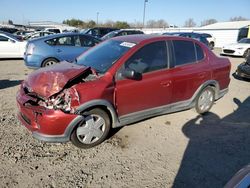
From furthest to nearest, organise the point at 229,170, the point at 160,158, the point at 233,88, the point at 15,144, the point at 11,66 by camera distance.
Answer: the point at 11,66 → the point at 233,88 → the point at 15,144 → the point at 160,158 → the point at 229,170

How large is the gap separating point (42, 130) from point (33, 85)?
0.73 metres

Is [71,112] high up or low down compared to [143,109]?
up

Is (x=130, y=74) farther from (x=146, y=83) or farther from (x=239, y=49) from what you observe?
(x=239, y=49)

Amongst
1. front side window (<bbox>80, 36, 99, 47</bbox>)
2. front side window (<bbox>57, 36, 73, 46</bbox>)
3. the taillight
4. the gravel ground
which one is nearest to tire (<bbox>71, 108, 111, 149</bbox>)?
the gravel ground

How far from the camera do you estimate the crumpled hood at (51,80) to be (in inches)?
131

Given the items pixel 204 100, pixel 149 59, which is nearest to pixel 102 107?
pixel 149 59

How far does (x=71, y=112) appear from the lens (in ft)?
10.8

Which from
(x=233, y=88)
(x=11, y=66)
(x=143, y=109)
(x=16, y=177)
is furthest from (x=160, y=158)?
(x=11, y=66)

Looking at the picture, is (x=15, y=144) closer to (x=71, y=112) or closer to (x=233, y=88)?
(x=71, y=112)

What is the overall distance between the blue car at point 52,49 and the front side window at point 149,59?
450 centimetres

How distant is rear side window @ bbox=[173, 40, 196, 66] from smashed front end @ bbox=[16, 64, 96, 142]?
1859mm

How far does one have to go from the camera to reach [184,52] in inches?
178

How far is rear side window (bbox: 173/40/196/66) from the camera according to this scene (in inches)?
172

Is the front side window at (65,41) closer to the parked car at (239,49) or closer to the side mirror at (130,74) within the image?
the side mirror at (130,74)
